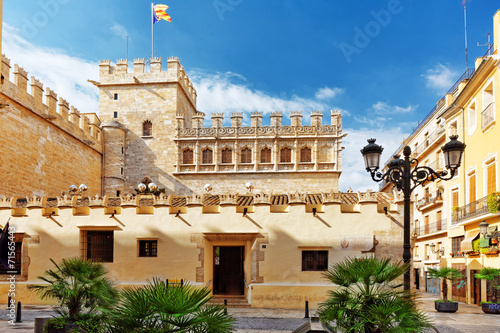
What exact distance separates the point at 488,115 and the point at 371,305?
15.8 metres

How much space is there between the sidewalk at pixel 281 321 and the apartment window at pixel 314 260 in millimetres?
1732

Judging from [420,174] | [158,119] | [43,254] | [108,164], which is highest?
[158,119]

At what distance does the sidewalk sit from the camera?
1222cm

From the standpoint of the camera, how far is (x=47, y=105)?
30.5 m

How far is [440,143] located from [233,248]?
56.0ft

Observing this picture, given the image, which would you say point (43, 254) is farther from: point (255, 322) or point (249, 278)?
point (255, 322)

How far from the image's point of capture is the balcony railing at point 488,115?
61.0 feet

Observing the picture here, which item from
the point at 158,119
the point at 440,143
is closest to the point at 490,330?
the point at 440,143

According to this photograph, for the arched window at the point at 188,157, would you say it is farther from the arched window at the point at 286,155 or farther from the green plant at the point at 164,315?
the green plant at the point at 164,315

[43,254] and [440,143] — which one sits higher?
[440,143]

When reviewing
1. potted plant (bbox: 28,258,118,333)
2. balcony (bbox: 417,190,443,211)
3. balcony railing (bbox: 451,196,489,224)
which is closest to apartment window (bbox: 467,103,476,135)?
balcony railing (bbox: 451,196,489,224)

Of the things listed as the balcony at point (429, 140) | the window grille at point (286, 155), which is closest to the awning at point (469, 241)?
the balcony at point (429, 140)

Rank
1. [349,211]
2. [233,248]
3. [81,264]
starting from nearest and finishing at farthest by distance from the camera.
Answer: [81,264], [349,211], [233,248]

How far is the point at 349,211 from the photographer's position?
654 inches
